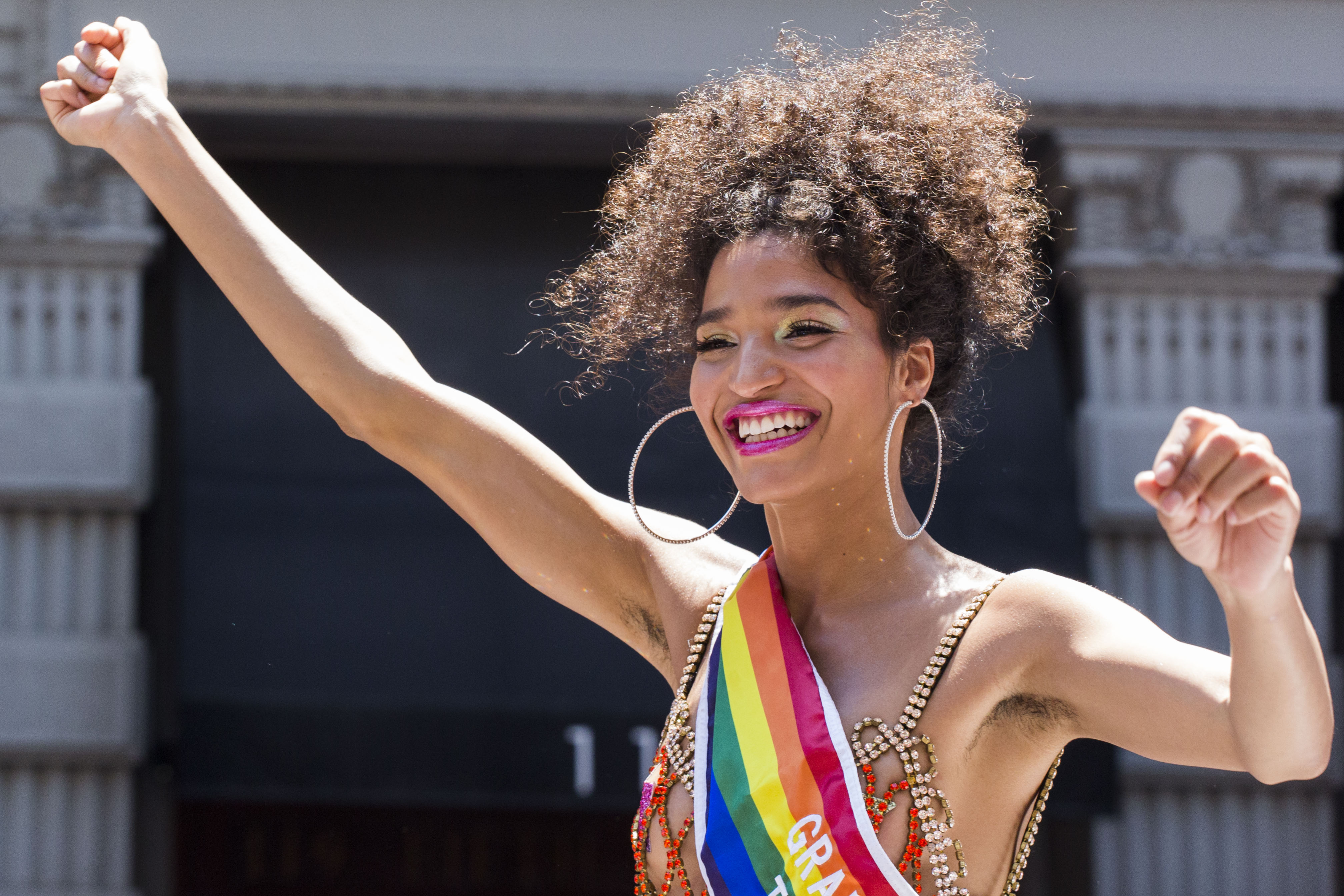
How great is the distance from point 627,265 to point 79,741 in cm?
374

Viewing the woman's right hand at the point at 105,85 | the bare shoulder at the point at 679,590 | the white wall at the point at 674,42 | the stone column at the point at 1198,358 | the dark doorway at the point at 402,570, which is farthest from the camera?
the white wall at the point at 674,42

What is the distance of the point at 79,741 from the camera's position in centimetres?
498

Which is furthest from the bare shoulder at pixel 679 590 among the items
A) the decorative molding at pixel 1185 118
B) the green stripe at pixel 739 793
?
the decorative molding at pixel 1185 118

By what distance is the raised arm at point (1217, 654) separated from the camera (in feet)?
3.66

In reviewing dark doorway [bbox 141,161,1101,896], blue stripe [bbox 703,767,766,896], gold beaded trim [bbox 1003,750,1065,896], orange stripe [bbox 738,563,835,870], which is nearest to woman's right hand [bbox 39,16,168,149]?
orange stripe [bbox 738,563,835,870]

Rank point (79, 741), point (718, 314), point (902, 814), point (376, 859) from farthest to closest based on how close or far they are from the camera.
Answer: point (376, 859)
point (79, 741)
point (718, 314)
point (902, 814)

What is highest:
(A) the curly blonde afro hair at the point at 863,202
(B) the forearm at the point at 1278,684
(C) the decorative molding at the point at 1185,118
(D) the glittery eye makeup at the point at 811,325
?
(C) the decorative molding at the point at 1185,118

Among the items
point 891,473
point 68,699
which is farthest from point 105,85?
point 68,699

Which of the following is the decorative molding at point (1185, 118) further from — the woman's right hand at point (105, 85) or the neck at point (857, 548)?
the woman's right hand at point (105, 85)

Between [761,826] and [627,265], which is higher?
[627,265]

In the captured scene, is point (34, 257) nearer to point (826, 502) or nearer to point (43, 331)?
point (43, 331)

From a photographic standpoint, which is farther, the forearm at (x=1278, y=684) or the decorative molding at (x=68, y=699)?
the decorative molding at (x=68, y=699)

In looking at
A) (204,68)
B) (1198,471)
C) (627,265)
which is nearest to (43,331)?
(204,68)

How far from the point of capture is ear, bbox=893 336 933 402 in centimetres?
182
